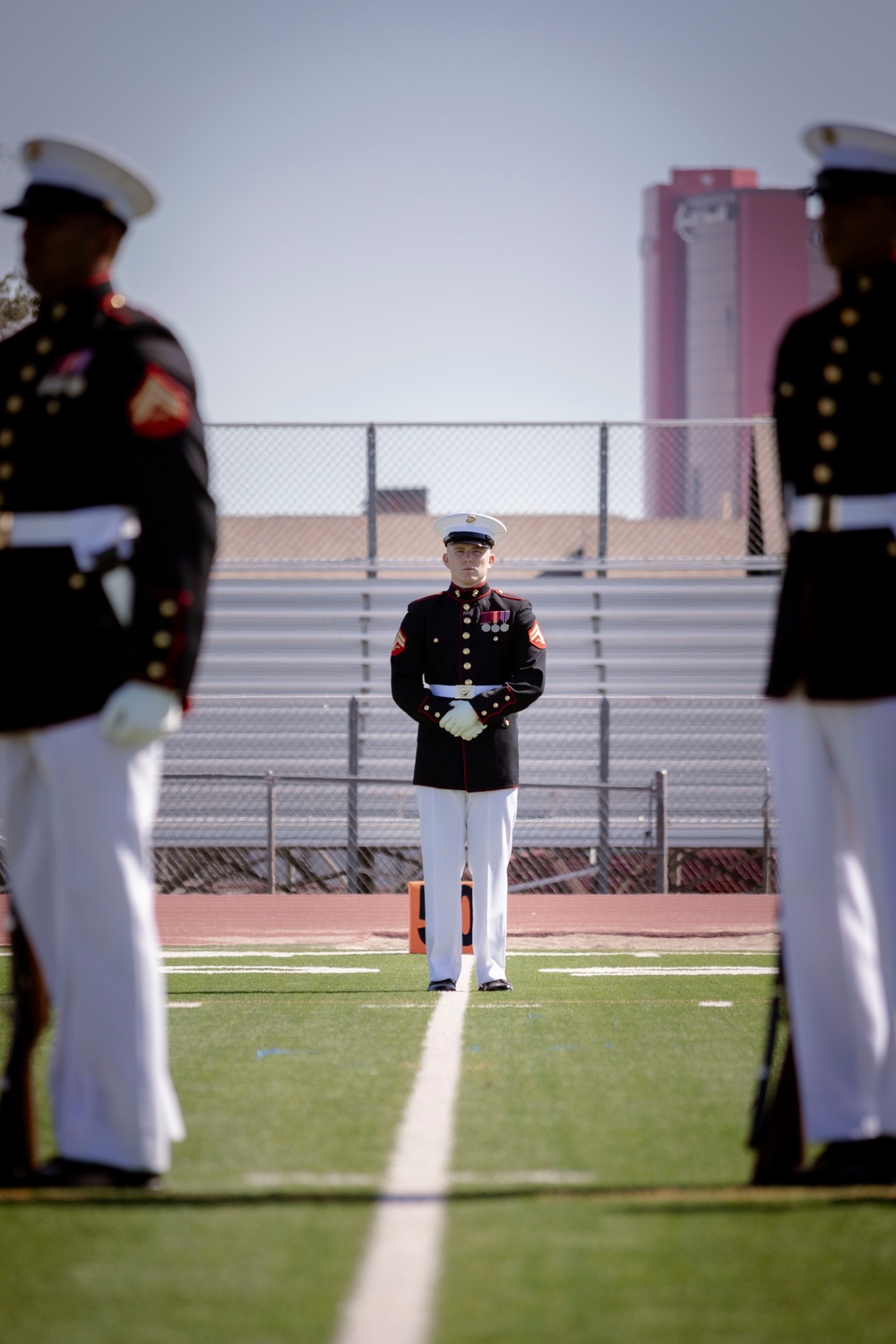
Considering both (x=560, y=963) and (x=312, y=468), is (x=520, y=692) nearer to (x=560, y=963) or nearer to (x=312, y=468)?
(x=560, y=963)

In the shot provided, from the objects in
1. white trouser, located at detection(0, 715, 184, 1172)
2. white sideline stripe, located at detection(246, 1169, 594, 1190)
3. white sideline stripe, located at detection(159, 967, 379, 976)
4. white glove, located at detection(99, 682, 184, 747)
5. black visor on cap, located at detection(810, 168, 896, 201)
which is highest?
black visor on cap, located at detection(810, 168, 896, 201)

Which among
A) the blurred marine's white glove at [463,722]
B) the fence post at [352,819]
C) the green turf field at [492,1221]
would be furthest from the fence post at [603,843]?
the green turf field at [492,1221]

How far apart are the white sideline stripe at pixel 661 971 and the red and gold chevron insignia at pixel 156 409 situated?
488 cm

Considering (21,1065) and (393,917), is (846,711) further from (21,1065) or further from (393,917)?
(393,917)

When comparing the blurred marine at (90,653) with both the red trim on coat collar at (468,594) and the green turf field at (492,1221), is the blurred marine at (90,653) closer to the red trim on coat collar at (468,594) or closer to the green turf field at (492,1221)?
the green turf field at (492,1221)

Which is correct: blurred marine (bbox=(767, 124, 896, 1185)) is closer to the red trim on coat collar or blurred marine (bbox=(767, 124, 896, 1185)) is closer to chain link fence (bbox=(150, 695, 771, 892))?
the red trim on coat collar

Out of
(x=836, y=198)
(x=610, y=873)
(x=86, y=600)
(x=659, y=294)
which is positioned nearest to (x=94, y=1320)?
(x=86, y=600)

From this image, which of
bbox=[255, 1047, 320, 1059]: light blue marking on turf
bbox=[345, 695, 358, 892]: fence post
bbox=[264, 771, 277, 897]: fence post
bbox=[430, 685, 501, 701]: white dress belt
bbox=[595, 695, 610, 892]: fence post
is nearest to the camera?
bbox=[255, 1047, 320, 1059]: light blue marking on turf

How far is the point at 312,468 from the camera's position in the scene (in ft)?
55.8

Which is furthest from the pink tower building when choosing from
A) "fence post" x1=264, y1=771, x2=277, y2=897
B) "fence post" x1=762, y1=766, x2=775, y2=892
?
"fence post" x1=264, y1=771, x2=277, y2=897

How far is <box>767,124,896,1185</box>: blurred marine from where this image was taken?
10.3 ft

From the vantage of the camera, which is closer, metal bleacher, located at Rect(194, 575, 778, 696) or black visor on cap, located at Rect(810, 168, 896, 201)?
black visor on cap, located at Rect(810, 168, 896, 201)

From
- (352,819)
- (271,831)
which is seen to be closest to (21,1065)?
(271,831)

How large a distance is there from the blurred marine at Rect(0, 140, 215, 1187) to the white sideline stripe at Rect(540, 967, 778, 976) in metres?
4.50
